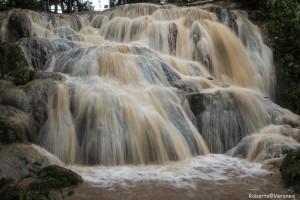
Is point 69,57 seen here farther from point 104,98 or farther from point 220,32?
point 220,32

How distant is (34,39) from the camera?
1280 cm

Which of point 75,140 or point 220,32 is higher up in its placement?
point 220,32

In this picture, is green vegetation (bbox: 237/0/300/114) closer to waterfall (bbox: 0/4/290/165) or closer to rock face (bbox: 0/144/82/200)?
waterfall (bbox: 0/4/290/165)

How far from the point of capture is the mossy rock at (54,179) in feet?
20.2

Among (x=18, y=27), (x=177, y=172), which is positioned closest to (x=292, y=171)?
(x=177, y=172)

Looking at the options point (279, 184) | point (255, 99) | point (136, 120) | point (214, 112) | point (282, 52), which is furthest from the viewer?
point (282, 52)

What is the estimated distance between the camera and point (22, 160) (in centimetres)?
722

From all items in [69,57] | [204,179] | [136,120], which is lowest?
[204,179]

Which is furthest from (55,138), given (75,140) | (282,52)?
(282,52)

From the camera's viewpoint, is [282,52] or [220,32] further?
[220,32]

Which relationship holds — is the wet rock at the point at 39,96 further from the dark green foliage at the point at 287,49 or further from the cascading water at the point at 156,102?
the dark green foliage at the point at 287,49

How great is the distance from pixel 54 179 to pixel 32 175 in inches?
27.8

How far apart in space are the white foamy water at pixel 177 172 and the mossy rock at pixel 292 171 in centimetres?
50

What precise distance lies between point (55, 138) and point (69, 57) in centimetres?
388
